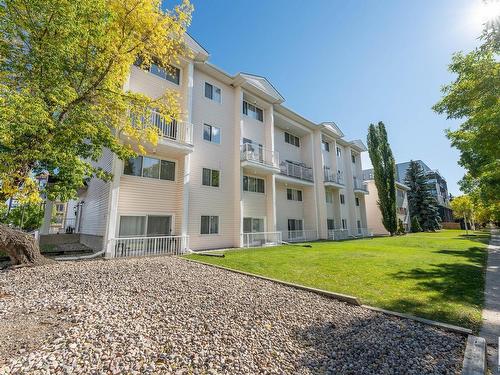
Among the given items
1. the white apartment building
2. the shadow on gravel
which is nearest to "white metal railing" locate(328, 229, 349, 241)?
the white apartment building

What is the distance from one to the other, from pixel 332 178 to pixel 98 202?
1995 cm

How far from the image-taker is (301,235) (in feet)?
67.1

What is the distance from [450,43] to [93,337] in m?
14.6

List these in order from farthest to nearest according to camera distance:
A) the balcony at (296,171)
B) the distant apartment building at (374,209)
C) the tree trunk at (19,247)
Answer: the distant apartment building at (374,209) < the balcony at (296,171) < the tree trunk at (19,247)

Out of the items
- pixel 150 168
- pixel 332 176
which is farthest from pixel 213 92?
pixel 332 176

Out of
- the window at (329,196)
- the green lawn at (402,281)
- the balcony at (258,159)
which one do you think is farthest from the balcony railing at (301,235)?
the green lawn at (402,281)

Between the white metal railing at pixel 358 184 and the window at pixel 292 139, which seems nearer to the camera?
the window at pixel 292 139

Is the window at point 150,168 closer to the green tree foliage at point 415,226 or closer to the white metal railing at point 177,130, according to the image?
the white metal railing at point 177,130

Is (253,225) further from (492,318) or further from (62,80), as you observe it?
(492,318)

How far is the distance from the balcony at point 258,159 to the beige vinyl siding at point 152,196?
443 centimetres

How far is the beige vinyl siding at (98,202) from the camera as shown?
37.5ft

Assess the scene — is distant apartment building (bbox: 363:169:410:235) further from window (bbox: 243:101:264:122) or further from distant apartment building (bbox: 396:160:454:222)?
window (bbox: 243:101:264:122)

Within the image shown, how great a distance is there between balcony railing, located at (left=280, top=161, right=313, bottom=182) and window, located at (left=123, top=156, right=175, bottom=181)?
9456 mm

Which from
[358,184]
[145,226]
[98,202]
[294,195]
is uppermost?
[358,184]
